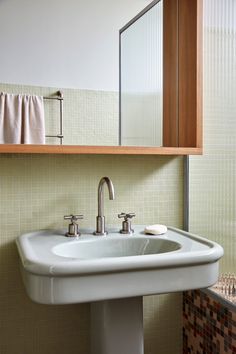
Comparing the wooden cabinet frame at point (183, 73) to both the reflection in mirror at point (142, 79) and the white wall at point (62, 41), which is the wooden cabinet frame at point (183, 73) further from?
the white wall at point (62, 41)

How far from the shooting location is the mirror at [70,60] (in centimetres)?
153

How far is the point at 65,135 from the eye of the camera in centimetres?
156

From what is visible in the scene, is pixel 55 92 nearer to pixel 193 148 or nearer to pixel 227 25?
pixel 193 148

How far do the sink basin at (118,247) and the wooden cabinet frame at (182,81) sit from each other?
1.16 feet

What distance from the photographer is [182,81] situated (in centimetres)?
176

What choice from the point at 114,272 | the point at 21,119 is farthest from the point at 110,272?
the point at 21,119

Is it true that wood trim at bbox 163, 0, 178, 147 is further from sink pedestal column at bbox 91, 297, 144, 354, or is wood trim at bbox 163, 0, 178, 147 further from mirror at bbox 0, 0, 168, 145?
sink pedestal column at bbox 91, 297, 144, 354

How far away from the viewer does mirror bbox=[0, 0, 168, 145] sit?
1.53 metres

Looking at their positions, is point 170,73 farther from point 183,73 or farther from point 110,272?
point 110,272

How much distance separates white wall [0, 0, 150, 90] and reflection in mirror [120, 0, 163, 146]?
0.05 metres

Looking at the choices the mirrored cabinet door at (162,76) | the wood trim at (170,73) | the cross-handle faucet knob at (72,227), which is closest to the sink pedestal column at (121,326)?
the cross-handle faucet knob at (72,227)

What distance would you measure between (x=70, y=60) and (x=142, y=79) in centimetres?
35

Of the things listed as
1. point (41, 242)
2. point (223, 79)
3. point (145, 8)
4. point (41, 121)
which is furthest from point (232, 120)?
point (41, 242)

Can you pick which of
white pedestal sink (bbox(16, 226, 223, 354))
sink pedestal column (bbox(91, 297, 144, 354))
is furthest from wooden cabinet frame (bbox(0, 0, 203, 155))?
sink pedestal column (bbox(91, 297, 144, 354))
